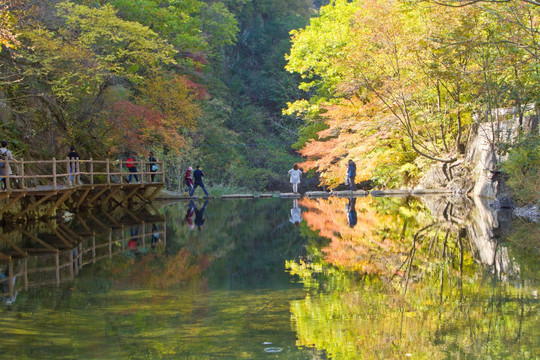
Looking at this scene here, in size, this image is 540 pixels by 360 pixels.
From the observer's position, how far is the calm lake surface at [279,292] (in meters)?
6.49

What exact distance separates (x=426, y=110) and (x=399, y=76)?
2275mm

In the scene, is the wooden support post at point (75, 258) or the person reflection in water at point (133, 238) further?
the person reflection in water at point (133, 238)

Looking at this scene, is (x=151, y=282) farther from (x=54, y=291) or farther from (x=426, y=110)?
(x=426, y=110)

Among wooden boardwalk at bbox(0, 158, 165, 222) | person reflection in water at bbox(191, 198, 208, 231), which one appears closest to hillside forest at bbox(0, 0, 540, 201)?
wooden boardwalk at bbox(0, 158, 165, 222)

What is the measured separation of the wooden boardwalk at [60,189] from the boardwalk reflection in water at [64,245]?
0.92 meters

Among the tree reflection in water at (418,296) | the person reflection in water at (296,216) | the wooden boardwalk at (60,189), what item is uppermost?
the wooden boardwalk at (60,189)

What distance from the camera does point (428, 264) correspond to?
1059 cm

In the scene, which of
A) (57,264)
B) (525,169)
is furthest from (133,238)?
(525,169)

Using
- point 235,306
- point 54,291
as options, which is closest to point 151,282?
point 54,291

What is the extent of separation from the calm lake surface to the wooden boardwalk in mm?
1588

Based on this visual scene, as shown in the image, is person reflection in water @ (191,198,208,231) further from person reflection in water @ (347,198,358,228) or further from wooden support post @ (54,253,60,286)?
wooden support post @ (54,253,60,286)

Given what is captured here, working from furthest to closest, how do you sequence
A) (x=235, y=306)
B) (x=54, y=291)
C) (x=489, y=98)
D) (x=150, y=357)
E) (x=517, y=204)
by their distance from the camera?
(x=489, y=98)
(x=517, y=204)
(x=54, y=291)
(x=235, y=306)
(x=150, y=357)

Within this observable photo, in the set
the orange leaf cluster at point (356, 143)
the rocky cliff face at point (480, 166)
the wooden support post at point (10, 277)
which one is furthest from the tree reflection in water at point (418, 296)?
the orange leaf cluster at point (356, 143)

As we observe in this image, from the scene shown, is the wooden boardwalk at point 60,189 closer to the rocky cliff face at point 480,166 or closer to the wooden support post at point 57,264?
the wooden support post at point 57,264
